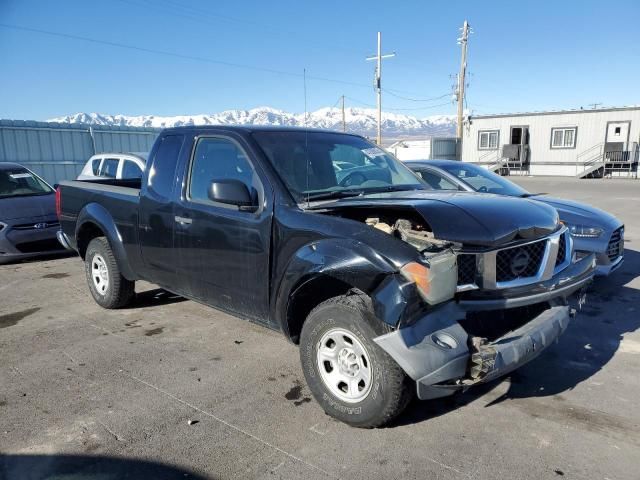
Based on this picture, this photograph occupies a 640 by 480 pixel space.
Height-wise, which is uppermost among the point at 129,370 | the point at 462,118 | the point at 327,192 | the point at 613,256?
the point at 462,118

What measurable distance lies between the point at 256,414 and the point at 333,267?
3.78 feet

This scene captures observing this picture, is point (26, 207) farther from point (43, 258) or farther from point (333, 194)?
point (333, 194)

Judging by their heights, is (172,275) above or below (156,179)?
below

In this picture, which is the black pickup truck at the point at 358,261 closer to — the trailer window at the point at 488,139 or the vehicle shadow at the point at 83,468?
the vehicle shadow at the point at 83,468

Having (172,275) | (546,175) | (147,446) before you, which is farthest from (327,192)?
(546,175)

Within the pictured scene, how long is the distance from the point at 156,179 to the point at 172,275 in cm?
91

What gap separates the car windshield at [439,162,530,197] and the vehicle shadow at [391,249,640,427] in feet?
5.34

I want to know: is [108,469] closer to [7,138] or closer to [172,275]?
[172,275]

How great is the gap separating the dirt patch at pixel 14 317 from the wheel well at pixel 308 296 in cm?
352

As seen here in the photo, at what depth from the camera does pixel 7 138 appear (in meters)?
16.3

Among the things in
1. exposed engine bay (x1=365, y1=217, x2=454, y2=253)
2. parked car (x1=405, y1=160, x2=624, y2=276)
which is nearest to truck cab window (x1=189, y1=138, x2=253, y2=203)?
exposed engine bay (x1=365, y1=217, x2=454, y2=253)

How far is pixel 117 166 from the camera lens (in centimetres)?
987

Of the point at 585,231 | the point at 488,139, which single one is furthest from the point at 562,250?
the point at 488,139

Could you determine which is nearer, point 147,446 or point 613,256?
point 147,446
